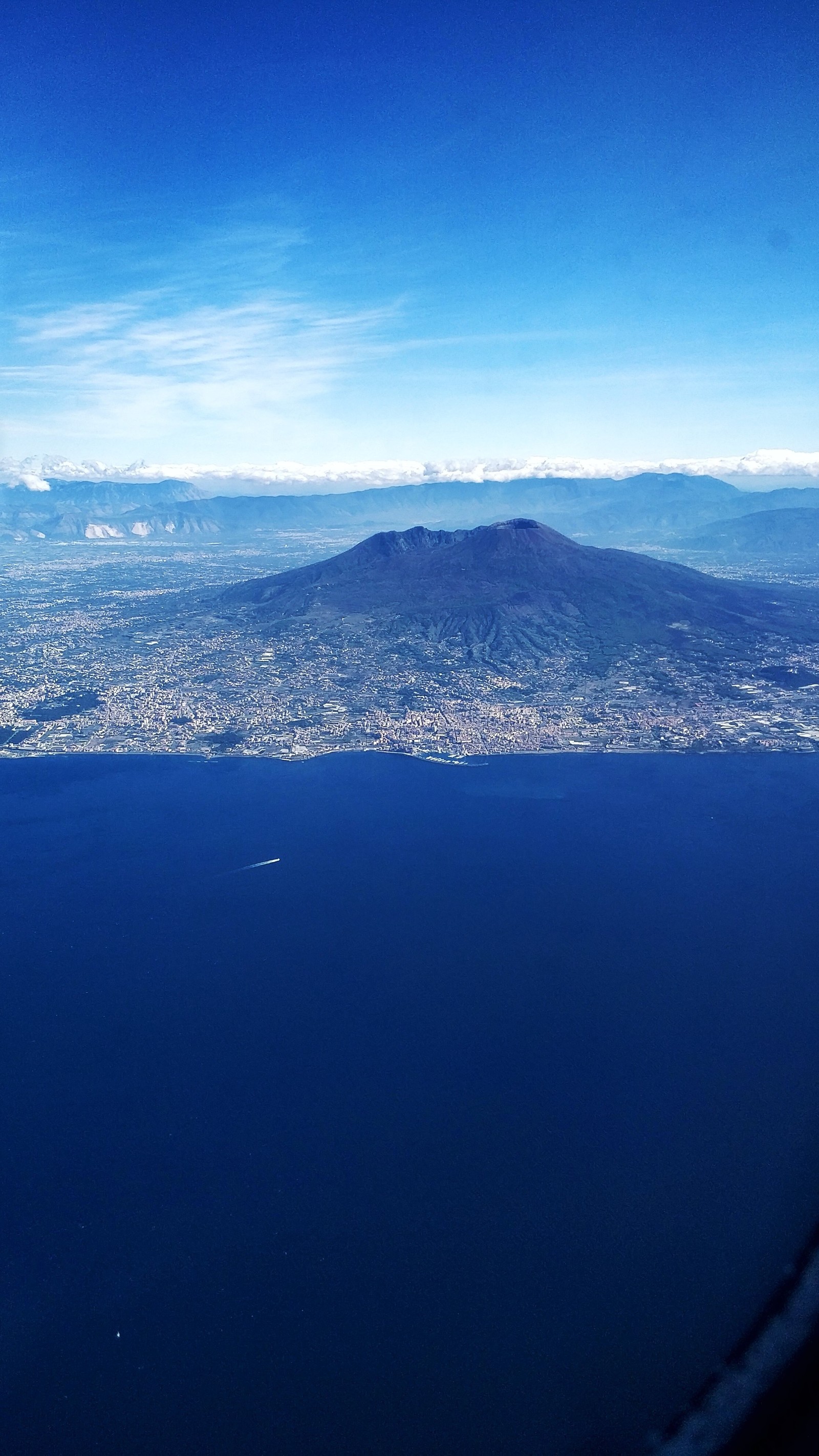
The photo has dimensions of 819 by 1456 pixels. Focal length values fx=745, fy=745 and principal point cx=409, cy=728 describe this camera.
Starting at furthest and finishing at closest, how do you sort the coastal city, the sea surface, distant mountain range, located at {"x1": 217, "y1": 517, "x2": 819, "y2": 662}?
1. distant mountain range, located at {"x1": 217, "y1": 517, "x2": 819, "y2": 662}
2. the coastal city
3. the sea surface

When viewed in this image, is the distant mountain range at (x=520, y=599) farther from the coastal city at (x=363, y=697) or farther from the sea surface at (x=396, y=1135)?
the sea surface at (x=396, y=1135)

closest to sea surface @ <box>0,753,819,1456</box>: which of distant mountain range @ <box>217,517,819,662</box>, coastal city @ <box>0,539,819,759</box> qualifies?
coastal city @ <box>0,539,819,759</box>

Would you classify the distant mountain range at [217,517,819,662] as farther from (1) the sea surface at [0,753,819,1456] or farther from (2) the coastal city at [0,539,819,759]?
(1) the sea surface at [0,753,819,1456]

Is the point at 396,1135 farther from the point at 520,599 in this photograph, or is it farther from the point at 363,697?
the point at 520,599

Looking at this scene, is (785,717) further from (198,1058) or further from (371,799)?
(198,1058)

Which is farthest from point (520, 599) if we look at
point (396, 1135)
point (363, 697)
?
point (396, 1135)

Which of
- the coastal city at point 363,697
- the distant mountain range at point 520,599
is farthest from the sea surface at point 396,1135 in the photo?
the distant mountain range at point 520,599
